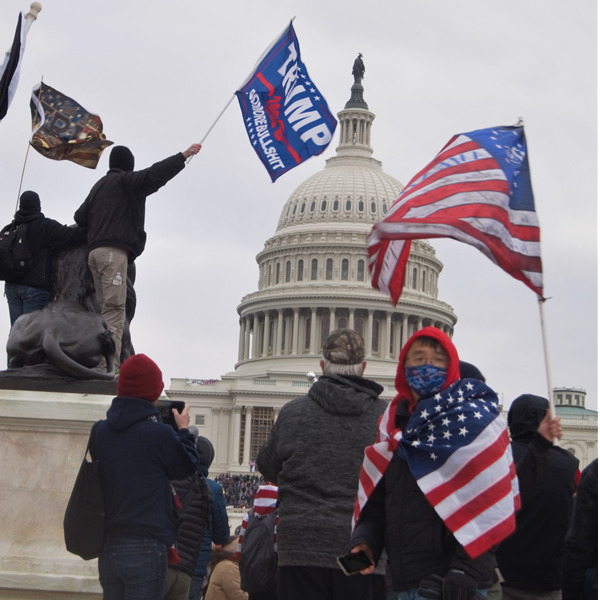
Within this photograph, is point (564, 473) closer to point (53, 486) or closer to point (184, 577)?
point (184, 577)

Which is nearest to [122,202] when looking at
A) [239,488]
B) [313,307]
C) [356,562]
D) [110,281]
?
[110,281]

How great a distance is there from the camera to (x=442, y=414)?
5.80 metres

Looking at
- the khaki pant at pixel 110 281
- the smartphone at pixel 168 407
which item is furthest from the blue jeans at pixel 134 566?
the khaki pant at pixel 110 281

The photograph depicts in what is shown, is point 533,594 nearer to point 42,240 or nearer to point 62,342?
point 62,342

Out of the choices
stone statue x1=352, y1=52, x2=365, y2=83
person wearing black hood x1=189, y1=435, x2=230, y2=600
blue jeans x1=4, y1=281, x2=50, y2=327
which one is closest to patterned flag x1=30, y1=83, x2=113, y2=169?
blue jeans x1=4, y1=281, x2=50, y2=327

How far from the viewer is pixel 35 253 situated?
33.4 ft

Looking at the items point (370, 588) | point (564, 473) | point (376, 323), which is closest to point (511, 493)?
point (370, 588)

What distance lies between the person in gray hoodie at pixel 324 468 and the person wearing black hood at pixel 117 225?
3327 millimetres

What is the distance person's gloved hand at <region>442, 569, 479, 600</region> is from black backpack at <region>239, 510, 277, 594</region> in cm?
365

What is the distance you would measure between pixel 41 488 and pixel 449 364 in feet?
12.9

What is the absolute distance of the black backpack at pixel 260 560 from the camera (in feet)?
29.8

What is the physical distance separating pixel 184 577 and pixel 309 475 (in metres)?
2.11

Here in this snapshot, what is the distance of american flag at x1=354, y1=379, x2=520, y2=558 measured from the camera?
568 cm

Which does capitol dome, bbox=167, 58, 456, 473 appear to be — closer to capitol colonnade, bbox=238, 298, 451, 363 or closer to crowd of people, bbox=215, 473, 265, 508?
capitol colonnade, bbox=238, 298, 451, 363
